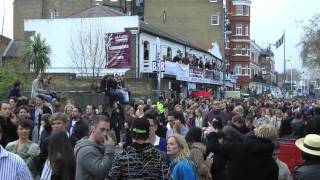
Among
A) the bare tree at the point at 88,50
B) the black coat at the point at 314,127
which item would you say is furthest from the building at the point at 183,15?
the black coat at the point at 314,127

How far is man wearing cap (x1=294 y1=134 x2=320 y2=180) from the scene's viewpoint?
5.49 metres

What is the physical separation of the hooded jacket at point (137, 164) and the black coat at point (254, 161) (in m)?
1.49

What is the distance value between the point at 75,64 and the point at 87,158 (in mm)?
41419

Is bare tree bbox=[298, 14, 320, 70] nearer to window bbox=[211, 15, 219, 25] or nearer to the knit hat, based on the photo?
window bbox=[211, 15, 219, 25]

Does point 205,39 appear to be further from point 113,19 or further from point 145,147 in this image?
point 145,147

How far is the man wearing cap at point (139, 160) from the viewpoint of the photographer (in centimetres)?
567

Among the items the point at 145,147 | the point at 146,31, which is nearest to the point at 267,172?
the point at 145,147

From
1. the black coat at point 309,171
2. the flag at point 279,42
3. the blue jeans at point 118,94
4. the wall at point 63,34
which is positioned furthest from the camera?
the flag at point 279,42

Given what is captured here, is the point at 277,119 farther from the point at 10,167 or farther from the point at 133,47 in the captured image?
the point at 133,47

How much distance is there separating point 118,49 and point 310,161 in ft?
131

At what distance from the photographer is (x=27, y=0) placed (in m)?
68.4

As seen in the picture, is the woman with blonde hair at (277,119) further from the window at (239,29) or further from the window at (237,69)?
the window at (239,29)

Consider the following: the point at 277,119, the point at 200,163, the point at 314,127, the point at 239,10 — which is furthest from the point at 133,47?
the point at 239,10

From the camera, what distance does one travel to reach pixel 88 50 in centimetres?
4653
